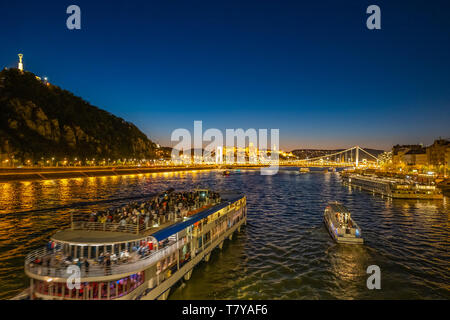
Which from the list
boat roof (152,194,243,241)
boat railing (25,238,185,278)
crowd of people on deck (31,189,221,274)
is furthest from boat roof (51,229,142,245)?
boat roof (152,194,243,241)

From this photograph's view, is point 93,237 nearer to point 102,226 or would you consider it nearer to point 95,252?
point 95,252

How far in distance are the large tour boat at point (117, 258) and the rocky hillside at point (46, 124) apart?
116m

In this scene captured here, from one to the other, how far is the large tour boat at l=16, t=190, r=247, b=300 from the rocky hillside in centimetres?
11577

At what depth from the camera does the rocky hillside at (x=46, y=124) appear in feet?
389

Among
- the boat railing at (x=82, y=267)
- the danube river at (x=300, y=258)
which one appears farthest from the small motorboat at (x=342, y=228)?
the boat railing at (x=82, y=267)

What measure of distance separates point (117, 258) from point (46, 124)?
14922 centimetres

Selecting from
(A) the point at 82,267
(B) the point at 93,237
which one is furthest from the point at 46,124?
(A) the point at 82,267

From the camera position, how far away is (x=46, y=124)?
442 ft

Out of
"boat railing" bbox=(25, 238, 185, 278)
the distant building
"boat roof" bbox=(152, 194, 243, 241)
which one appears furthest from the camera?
the distant building

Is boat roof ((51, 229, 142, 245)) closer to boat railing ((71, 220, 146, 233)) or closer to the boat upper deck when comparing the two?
the boat upper deck

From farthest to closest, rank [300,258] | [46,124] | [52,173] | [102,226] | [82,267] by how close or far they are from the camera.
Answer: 1. [46,124]
2. [52,173]
3. [300,258]
4. [102,226]
5. [82,267]

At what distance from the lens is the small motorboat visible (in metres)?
25.8

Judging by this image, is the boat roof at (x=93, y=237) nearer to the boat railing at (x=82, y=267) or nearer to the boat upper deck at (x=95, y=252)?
the boat upper deck at (x=95, y=252)
